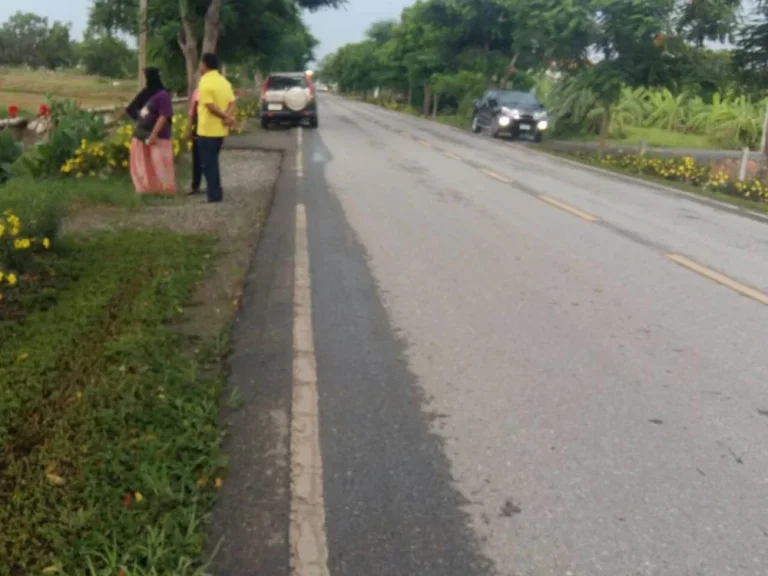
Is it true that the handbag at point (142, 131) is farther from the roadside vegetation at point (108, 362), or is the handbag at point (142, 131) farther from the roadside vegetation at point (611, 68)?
the roadside vegetation at point (611, 68)

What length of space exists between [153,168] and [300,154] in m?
8.31

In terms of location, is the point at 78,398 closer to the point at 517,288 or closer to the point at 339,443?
the point at 339,443

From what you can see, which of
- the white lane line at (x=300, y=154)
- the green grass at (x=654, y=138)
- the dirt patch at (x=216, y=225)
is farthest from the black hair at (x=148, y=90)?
the green grass at (x=654, y=138)

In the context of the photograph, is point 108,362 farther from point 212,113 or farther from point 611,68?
point 611,68

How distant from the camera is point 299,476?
399 centimetres

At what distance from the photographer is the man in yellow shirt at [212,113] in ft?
36.6

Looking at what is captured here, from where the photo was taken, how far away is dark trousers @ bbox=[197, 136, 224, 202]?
1119 cm

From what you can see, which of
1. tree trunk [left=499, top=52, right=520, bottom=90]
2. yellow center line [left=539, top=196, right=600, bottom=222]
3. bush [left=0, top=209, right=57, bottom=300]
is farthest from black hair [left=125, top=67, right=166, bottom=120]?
tree trunk [left=499, top=52, right=520, bottom=90]

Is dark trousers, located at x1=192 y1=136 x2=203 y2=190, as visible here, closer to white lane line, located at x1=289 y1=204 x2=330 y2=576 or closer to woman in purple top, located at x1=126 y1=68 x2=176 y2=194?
woman in purple top, located at x1=126 y1=68 x2=176 y2=194

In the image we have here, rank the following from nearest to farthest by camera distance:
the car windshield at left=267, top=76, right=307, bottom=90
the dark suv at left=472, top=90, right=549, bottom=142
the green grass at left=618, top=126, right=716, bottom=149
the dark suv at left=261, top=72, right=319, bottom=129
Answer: the dark suv at left=261, top=72, right=319, bottom=129 < the car windshield at left=267, top=76, right=307, bottom=90 < the dark suv at left=472, top=90, right=549, bottom=142 < the green grass at left=618, top=126, right=716, bottom=149

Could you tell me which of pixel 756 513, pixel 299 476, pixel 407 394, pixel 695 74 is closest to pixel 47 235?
pixel 407 394

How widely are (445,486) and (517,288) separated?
3942mm

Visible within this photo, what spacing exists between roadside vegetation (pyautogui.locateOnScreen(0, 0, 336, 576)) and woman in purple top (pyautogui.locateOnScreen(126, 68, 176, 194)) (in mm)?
286

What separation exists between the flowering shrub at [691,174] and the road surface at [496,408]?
9.08 m
